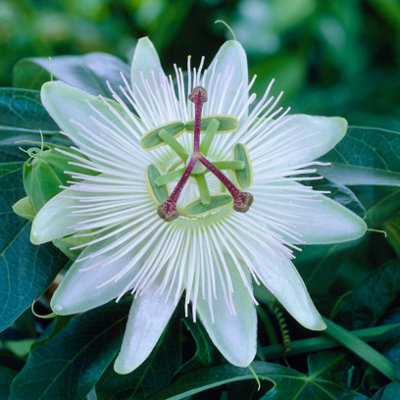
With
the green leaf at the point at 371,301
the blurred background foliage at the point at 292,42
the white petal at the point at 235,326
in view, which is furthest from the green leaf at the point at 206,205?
the blurred background foliage at the point at 292,42

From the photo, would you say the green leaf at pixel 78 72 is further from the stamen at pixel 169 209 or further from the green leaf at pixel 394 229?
the green leaf at pixel 394 229

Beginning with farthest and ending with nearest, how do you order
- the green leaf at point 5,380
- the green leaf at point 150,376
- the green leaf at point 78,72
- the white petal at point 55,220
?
1. the green leaf at point 78,72
2. the green leaf at point 5,380
3. the green leaf at point 150,376
4. the white petal at point 55,220

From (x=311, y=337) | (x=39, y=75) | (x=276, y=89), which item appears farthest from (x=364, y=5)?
(x=311, y=337)

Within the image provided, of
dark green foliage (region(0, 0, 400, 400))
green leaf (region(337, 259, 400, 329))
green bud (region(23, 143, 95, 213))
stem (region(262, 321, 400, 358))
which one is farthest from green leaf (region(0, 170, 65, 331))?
green leaf (region(337, 259, 400, 329))

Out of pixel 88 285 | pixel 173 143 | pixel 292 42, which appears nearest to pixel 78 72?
pixel 173 143

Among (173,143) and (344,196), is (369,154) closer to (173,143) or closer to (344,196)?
(344,196)

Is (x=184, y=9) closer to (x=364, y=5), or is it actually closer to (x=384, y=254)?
(x=364, y=5)
